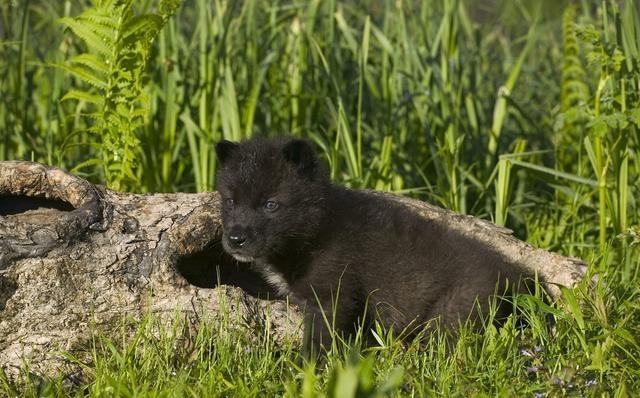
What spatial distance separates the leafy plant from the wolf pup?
140cm

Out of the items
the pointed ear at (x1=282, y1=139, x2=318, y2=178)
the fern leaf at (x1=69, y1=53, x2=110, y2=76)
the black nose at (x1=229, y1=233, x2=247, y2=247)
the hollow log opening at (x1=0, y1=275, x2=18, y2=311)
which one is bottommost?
the hollow log opening at (x1=0, y1=275, x2=18, y2=311)

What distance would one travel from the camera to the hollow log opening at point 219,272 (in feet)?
18.2

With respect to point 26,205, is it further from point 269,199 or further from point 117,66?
point 117,66

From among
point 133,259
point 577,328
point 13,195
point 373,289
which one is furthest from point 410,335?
point 13,195

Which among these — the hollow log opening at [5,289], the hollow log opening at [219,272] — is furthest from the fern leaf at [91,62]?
the hollow log opening at [5,289]

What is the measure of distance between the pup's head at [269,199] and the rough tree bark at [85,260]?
241 millimetres

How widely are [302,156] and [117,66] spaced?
6.47 feet

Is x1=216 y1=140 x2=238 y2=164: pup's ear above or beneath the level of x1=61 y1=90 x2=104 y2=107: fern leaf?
beneath

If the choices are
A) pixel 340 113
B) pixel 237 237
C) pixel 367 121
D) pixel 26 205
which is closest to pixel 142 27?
pixel 340 113

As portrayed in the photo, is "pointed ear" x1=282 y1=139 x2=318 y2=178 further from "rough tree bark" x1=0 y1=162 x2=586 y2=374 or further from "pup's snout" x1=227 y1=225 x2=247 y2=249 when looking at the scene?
"rough tree bark" x1=0 y1=162 x2=586 y2=374

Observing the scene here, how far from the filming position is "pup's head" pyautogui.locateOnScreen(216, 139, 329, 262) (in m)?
5.11

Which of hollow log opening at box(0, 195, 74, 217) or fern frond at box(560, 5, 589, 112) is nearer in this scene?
hollow log opening at box(0, 195, 74, 217)

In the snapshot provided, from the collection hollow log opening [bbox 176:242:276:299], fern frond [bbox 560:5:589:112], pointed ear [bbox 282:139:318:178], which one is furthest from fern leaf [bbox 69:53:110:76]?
fern frond [bbox 560:5:589:112]

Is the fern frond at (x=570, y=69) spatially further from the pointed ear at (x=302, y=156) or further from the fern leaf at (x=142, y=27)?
the fern leaf at (x=142, y=27)
